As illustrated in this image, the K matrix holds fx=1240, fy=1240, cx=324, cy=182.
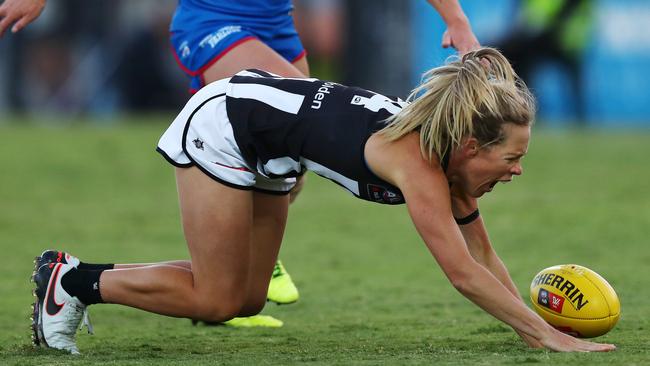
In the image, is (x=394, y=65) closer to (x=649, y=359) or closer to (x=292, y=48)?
(x=292, y=48)

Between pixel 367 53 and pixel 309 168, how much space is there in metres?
17.0

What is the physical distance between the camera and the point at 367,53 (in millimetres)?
22062

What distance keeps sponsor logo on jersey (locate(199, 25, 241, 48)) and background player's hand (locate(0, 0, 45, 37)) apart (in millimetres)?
1039

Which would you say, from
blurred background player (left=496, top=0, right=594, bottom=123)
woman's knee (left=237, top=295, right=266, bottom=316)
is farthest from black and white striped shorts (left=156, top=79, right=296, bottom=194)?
blurred background player (left=496, top=0, right=594, bottom=123)

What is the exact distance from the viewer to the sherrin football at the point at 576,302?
18.0 feet

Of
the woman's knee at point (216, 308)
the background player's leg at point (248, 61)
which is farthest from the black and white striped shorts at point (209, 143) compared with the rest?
the background player's leg at point (248, 61)

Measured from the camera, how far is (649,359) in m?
4.92

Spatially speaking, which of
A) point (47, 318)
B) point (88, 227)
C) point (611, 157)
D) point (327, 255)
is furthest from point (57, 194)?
point (47, 318)

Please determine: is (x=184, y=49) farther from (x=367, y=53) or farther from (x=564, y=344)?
(x=367, y=53)

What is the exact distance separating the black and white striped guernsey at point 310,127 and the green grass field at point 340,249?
30.7 inches

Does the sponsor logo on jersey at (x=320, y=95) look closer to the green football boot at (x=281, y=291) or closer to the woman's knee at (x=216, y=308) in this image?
the woman's knee at (x=216, y=308)

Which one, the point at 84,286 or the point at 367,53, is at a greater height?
the point at 367,53

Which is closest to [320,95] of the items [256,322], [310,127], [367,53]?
[310,127]

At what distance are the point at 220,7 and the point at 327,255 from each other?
2951 millimetres
